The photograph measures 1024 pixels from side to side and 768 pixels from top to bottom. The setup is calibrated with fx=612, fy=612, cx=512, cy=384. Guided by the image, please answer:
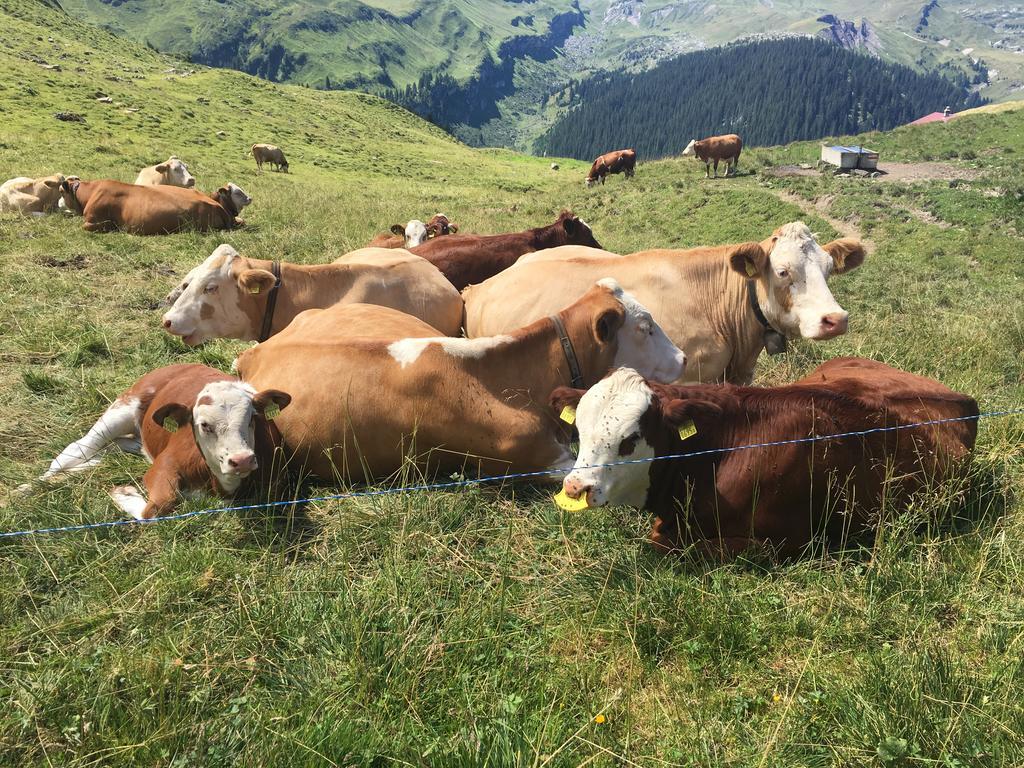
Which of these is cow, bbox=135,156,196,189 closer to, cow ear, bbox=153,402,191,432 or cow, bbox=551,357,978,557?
cow ear, bbox=153,402,191,432

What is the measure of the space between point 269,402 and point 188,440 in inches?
28.5

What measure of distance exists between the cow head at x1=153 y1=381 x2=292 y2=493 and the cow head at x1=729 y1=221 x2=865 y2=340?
15.9 ft

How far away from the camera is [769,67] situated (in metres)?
174

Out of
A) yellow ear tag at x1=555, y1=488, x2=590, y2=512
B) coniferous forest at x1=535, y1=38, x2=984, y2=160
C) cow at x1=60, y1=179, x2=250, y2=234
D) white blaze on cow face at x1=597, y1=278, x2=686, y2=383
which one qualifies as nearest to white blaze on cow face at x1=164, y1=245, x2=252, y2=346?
white blaze on cow face at x1=597, y1=278, x2=686, y2=383

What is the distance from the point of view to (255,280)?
272 inches

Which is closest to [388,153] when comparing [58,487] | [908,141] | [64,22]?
[908,141]

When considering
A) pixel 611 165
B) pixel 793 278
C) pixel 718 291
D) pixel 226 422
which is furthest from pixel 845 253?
pixel 611 165

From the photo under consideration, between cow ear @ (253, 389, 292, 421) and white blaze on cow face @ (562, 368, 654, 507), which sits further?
cow ear @ (253, 389, 292, 421)

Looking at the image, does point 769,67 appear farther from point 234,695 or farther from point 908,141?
point 234,695

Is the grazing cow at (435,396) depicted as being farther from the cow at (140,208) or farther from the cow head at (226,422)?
the cow at (140,208)

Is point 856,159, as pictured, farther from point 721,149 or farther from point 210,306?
point 210,306

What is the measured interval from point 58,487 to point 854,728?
5.21m

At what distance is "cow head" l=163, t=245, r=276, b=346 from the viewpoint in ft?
22.7

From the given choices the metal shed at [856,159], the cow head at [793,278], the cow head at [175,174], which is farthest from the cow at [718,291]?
the metal shed at [856,159]
